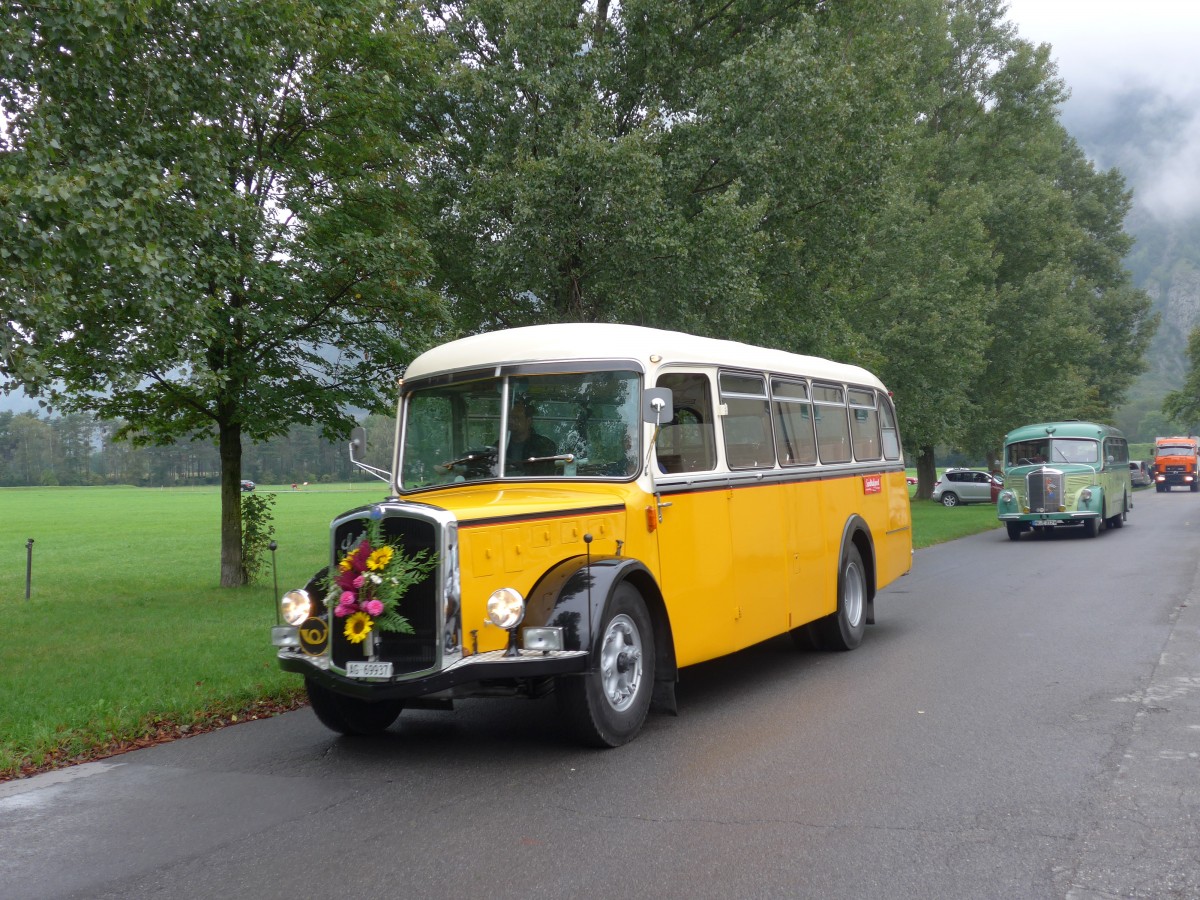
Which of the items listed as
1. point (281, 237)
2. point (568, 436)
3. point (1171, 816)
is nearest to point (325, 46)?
point (281, 237)

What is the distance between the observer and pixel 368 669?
6.48m

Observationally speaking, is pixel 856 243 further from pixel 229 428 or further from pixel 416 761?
pixel 416 761

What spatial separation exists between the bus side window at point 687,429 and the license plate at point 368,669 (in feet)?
7.66

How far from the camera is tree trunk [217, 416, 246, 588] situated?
1634cm

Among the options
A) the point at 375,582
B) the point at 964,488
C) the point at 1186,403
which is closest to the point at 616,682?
the point at 375,582

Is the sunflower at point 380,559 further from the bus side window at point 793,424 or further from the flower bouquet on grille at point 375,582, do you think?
the bus side window at point 793,424

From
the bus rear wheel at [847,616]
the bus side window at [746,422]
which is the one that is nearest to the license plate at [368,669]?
the bus side window at [746,422]

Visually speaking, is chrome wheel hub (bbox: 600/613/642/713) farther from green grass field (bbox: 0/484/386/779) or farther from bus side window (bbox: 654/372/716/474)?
green grass field (bbox: 0/484/386/779)

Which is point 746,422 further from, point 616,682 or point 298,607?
point 298,607

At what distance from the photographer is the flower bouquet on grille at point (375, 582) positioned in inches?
252

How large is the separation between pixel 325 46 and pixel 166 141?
3030mm

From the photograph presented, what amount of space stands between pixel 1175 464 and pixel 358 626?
65596mm

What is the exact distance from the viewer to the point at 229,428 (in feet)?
52.9

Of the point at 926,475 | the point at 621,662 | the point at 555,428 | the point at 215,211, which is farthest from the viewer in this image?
the point at 926,475
